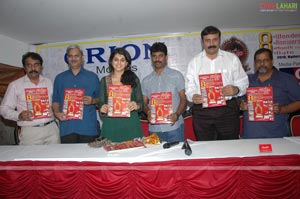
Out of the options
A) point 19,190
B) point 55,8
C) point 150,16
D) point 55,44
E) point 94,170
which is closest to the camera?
point 94,170

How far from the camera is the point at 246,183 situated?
65.2 inches

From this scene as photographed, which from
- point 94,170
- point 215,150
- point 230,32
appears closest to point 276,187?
point 215,150

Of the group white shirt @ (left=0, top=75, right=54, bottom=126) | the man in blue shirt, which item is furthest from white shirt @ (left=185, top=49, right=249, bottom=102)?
white shirt @ (left=0, top=75, right=54, bottom=126)

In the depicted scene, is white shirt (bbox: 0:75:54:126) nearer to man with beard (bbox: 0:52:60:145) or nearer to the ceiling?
man with beard (bbox: 0:52:60:145)

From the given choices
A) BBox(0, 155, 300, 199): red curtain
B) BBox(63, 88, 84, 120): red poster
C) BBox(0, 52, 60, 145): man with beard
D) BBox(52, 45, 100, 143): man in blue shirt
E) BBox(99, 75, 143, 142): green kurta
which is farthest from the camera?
BBox(0, 52, 60, 145): man with beard

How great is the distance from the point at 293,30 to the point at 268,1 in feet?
4.92

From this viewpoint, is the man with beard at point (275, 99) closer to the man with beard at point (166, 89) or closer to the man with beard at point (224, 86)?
the man with beard at point (224, 86)

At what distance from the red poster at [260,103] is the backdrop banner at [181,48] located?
7.47 feet

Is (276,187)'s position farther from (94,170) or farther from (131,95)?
(131,95)

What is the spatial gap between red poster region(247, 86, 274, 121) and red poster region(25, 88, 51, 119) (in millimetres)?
2593

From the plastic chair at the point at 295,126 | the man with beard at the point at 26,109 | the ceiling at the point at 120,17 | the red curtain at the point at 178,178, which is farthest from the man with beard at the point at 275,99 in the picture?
the man with beard at the point at 26,109

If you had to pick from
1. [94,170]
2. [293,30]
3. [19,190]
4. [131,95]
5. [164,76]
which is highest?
[293,30]

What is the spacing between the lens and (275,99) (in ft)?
9.20

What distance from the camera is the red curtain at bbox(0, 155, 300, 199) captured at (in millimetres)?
1646
